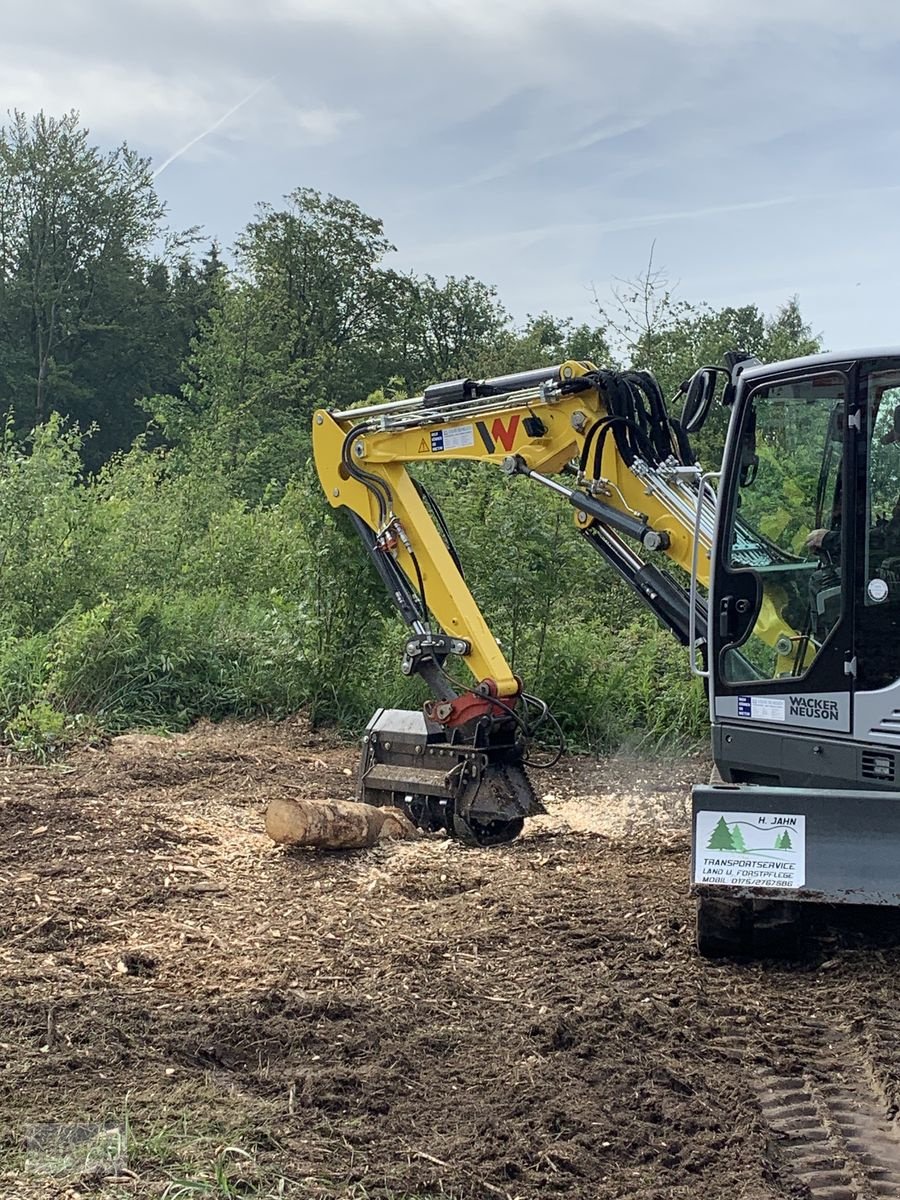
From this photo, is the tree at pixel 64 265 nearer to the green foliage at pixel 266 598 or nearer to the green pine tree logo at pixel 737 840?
the green foliage at pixel 266 598

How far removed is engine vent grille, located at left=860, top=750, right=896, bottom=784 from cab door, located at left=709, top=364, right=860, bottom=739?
5.3 inches

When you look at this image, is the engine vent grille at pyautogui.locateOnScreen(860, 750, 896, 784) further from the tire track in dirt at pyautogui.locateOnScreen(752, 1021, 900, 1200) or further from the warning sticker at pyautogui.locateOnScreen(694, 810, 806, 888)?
the tire track in dirt at pyautogui.locateOnScreen(752, 1021, 900, 1200)

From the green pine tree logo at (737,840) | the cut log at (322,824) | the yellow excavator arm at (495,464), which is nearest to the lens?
the green pine tree logo at (737,840)

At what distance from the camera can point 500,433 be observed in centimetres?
668

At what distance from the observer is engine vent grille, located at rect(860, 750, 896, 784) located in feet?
14.5

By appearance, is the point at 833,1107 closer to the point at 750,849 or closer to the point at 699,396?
the point at 750,849

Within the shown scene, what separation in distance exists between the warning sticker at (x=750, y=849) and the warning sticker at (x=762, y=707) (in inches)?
16.6

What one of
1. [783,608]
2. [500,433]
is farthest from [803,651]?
[500,433]

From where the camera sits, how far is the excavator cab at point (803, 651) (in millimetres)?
4410

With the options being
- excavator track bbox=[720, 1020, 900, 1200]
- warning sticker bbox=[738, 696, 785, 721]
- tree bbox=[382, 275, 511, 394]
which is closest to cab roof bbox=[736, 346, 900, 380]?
warning sticker bbox=[738, 696, 785, 721]

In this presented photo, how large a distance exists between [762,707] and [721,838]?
0.56 meters

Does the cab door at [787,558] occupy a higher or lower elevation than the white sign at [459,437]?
lower

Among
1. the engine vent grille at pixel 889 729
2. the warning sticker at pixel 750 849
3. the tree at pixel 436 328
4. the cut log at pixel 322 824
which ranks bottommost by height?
the cut log at pixel 322 824

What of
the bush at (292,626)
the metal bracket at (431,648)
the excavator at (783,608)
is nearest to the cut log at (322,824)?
the metal bracket at (431,648)
